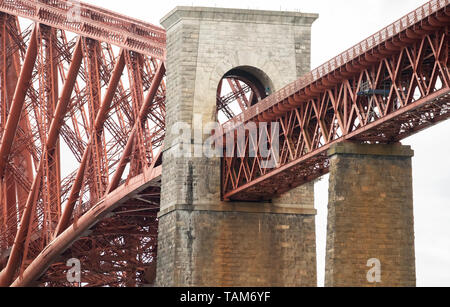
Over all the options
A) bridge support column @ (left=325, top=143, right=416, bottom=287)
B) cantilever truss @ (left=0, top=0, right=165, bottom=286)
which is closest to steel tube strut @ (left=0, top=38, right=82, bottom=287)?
cantilever truss @ (left=0, top=0, right=165, bottom=286)

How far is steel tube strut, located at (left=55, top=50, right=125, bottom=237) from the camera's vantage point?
105 meters

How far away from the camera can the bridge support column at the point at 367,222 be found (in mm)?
79750

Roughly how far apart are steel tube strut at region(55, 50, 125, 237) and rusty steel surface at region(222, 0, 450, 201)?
1197 centimetres

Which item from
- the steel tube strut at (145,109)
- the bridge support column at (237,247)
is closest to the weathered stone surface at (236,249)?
the bridge support column at (237,247)

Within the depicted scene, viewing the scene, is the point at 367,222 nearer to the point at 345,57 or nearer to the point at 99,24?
the point at 345,57

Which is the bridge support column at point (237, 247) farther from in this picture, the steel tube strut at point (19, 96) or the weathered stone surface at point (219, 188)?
the steel tube strut at point (19, 96)

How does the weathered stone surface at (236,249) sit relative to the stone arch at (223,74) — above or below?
below

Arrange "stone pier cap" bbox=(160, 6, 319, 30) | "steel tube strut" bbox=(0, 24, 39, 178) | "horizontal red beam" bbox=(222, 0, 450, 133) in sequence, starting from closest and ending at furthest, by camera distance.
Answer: "horizontal red beam" bbox=(222, 0, 450, 133) < "stone pier cap" bbox=(160, 6, 319, 30) < "steel tube strut" bbox=(0, 24, 39, 178)

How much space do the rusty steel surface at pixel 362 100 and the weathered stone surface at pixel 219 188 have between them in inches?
116

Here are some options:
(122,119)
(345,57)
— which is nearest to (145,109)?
(122,119)

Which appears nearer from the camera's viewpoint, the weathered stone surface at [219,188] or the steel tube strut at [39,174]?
the weathered stone surface at [219,188]

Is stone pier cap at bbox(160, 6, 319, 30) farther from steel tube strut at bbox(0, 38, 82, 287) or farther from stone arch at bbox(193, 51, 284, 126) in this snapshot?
steel tube strut at bbox(0, 38, 82, 287)
